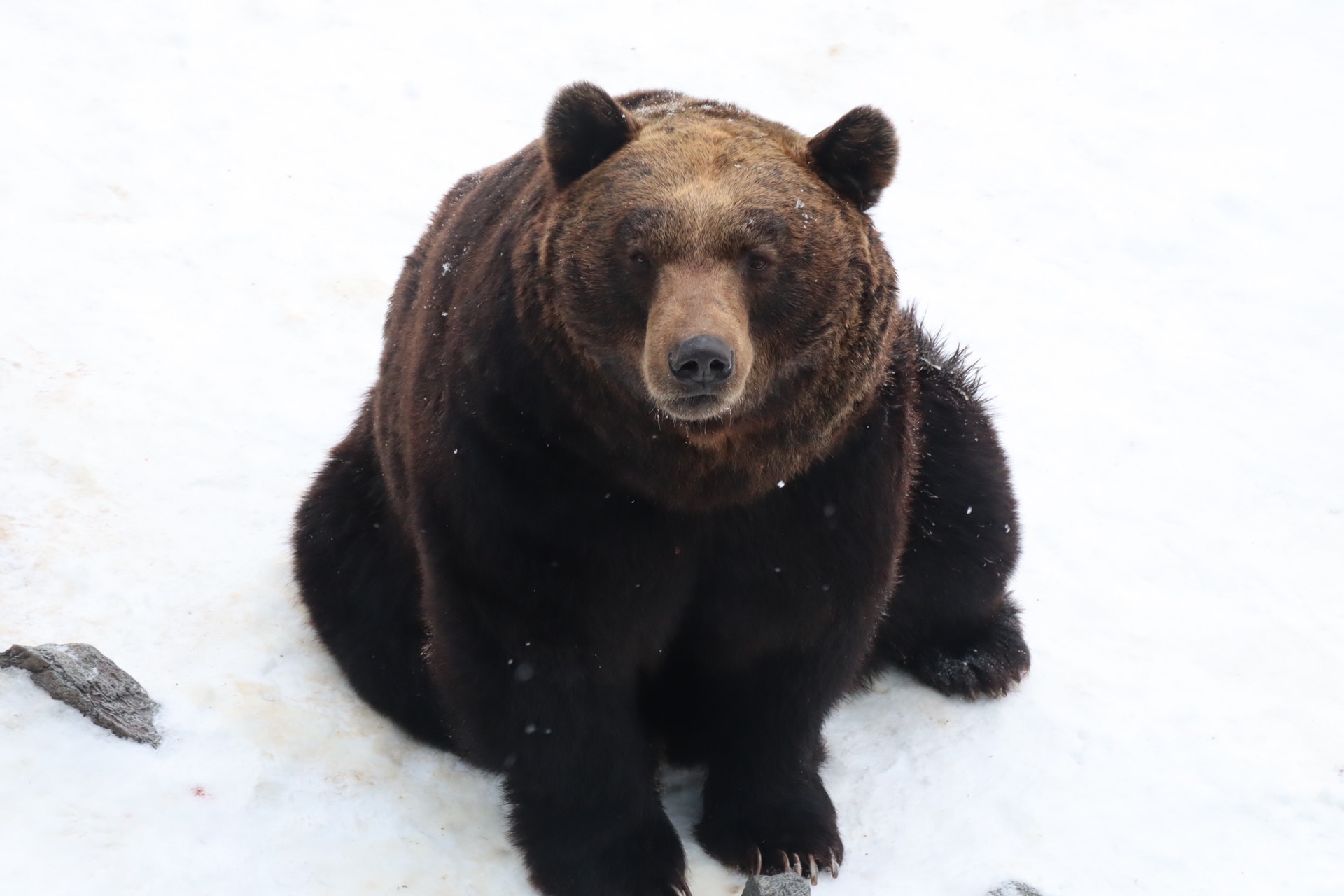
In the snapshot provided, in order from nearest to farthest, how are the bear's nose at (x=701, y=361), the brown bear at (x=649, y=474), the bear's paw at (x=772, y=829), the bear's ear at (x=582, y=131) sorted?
the bear's nose at (x=701, y=361)
the brown bear at (x=649, y=474)
the bear's ear at (x=582, y=131)
the bear's paw at (x=772, y=829)

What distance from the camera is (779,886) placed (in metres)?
4.44

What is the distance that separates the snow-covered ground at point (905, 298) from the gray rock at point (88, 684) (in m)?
0.06

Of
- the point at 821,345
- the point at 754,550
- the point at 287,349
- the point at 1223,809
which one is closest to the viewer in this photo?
the point at 821,345

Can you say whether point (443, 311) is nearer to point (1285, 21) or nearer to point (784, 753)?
point (784, 753)

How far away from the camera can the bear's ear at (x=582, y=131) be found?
4242mm

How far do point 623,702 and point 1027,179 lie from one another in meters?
7.73

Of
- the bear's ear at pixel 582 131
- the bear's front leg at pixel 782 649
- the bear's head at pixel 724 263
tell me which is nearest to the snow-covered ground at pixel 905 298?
the bear's front leg at pixel 782 649

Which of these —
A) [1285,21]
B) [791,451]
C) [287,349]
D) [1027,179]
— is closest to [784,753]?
[791,451]

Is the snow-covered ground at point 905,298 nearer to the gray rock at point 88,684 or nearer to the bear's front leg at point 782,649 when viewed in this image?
the gray rock at point 88,684

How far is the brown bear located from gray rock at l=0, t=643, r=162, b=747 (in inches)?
36.5

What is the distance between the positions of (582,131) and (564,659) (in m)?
1.77

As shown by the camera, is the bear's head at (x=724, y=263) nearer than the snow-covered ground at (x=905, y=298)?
Yes

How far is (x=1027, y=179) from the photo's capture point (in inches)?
435

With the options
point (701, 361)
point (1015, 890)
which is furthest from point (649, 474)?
point (1015, 890)
